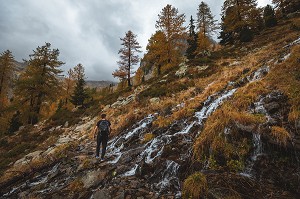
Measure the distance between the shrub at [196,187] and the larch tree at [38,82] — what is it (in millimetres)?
21425

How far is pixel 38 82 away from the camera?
22.4 m

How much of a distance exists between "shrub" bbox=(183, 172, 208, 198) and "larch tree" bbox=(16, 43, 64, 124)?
70.3 feet

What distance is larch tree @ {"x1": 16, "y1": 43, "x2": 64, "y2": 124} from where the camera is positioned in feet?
71.4

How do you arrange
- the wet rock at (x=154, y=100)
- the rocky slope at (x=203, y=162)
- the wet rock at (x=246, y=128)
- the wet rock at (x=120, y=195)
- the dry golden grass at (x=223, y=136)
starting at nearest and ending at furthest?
1. the rocky slope at (x=203, y=162)
2. the wet rock at (x=120, y=195)
3. the dry golden grass at (x=223, y=136)
4. the wet rock at (x=246, y=128)
5. the wet rock at (x=154, y=100)

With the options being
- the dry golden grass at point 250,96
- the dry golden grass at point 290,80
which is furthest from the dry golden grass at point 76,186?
the dry golden grass at point 290,80

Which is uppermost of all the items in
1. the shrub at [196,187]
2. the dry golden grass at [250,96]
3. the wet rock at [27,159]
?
the dry golden grass at [250,96]

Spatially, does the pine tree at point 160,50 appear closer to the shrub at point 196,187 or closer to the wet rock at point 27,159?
the wet rock at point 27,159

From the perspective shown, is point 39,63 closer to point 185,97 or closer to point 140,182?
point 185,97

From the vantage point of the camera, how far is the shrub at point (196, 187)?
4.61m

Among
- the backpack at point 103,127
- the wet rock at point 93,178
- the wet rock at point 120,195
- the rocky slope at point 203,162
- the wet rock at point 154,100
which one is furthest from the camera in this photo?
A: the wet rock at point 154,100

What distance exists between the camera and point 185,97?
1337 centimetres

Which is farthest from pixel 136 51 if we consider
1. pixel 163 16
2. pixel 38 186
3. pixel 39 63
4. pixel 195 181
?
pixel 195 181

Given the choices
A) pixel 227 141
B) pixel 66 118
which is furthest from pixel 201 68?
pixel 227 141

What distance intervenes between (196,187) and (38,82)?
22.5 metres
